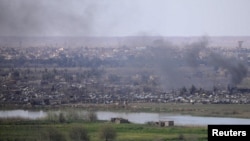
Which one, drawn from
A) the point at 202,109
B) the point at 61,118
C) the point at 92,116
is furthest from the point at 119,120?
the point at 202,109

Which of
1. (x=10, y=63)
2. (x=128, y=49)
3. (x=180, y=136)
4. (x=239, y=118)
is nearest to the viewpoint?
(x=180, y=136)

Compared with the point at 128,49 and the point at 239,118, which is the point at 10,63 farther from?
the point at 239,118

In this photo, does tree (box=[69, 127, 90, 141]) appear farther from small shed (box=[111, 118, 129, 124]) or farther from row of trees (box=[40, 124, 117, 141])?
small shed (box=[111, 118, 129, 124])

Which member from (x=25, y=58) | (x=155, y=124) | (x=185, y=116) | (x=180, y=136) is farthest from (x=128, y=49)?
(x=180, y=136)

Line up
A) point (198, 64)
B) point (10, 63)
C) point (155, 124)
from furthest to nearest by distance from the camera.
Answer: point (198, 64)
point (10, 63)
point (155, 124)

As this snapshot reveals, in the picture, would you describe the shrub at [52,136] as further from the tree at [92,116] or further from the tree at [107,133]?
the tree at [92,116]

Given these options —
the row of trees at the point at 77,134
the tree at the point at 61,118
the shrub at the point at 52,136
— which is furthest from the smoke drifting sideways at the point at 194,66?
the shrub at the point at 52,136

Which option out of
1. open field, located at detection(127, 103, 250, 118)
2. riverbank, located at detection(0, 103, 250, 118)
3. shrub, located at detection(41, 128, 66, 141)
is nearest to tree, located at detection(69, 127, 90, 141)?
shrub, located at detection(41, 128, 66, 141)
